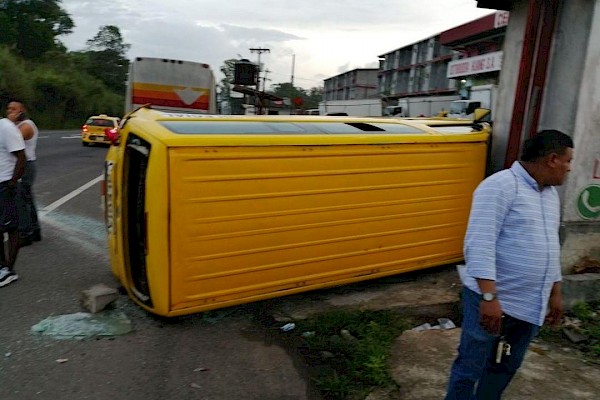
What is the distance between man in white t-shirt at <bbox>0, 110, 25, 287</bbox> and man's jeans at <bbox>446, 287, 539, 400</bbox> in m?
4.06

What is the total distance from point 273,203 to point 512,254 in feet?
6.36

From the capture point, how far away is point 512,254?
2.40 m

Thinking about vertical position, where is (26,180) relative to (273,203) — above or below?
below

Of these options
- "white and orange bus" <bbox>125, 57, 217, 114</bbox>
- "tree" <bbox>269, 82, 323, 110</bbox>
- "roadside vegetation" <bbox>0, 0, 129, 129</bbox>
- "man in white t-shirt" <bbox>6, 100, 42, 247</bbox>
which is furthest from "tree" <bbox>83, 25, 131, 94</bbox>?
"man in white t-shirt" <bbox>6, 100, 42, 247</bbox>

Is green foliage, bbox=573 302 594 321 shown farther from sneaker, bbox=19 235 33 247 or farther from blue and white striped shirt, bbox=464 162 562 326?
sneaker, bbox=19 235 33 247

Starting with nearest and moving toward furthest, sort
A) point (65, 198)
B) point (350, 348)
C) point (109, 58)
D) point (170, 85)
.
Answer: point (350, 348) < point (65, 198) < point (170, 85) < point (109, 58)

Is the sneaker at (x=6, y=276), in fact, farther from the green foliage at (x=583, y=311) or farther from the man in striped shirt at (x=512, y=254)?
the green foliage at (x=583, y=311)

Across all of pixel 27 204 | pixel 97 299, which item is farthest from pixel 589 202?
pixel 27 204

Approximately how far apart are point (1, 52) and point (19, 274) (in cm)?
3773

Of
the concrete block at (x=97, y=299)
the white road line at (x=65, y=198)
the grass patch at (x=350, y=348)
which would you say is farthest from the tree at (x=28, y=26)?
the grass patch at (x=350, y=348)

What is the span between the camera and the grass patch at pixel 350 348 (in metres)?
3.23

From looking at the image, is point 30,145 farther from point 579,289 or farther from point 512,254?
point 579,289

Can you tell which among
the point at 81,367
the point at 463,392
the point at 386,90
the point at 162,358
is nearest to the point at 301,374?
the point at 162,358

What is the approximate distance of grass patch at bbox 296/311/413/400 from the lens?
3230mm
